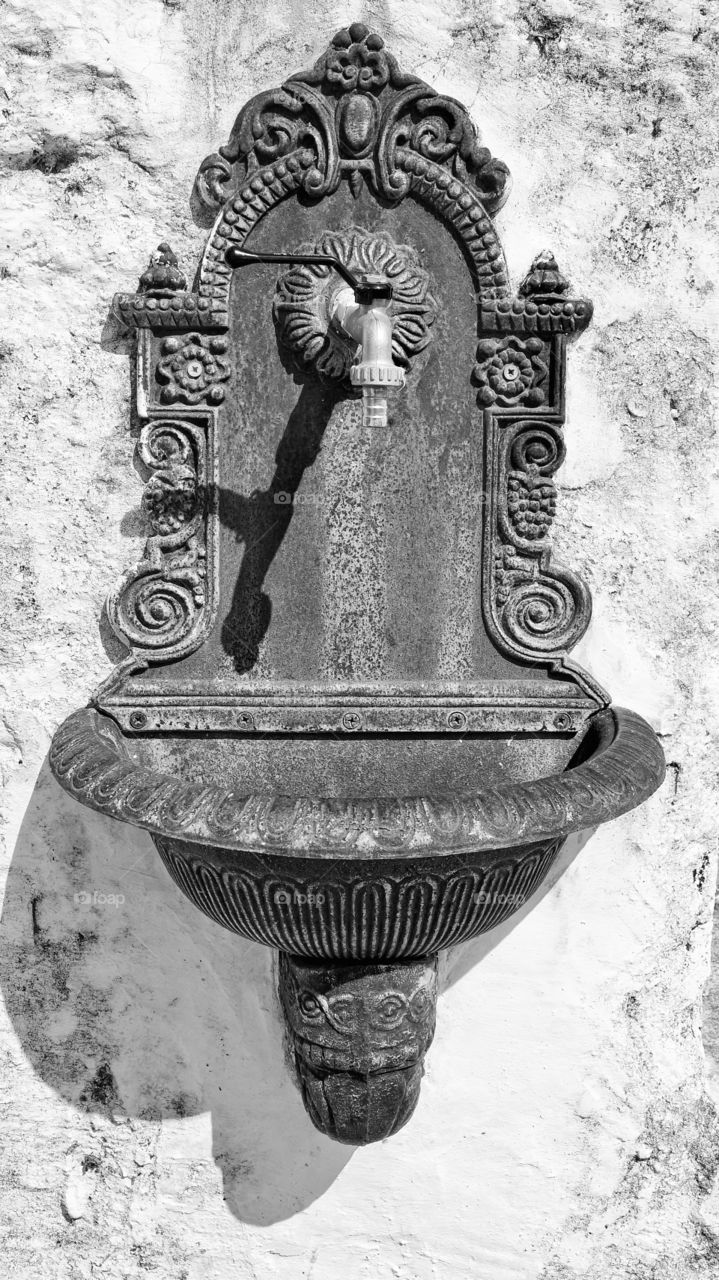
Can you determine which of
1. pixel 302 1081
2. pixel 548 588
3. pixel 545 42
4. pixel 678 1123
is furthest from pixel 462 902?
pixel 545 42

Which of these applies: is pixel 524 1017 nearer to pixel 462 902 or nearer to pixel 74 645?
pixel 462 902

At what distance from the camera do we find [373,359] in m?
1.47

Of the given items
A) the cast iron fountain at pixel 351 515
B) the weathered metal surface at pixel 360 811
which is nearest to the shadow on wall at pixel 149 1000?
the cast iron fountain at pixel 351 515

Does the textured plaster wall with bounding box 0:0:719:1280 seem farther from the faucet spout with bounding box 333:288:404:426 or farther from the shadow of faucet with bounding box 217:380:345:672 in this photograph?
the faucet spout with bounding box 333:288:404:426

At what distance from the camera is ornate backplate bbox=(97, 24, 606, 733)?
1.70 metres

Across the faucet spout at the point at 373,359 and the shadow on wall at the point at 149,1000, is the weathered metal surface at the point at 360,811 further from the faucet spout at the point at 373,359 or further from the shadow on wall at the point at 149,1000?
the faucet spout at the point at 373,359

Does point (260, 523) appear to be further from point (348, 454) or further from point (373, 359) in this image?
point (373, 359)

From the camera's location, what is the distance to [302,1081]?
5.55 ft

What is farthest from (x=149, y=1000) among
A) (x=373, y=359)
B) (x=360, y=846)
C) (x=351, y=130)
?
(x=351, y=130)

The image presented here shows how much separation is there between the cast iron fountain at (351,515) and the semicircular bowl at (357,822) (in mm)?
11

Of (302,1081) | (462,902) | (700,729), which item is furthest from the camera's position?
(700,729)

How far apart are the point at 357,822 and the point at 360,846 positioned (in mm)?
29

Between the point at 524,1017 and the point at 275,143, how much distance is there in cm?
148

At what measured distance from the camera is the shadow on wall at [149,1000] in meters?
1.84
